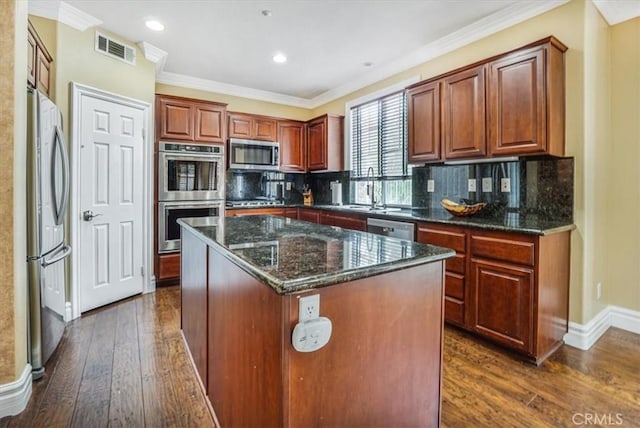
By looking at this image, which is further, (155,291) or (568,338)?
(155,291)

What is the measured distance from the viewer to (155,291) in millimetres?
3766

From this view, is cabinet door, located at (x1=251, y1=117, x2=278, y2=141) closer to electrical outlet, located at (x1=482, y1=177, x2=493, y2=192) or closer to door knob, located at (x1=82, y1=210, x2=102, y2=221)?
door knob, located at (x1=82, y1=210, x2=102, y2=221)

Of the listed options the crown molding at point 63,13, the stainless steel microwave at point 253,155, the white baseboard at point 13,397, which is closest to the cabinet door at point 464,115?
the stainless steel microwave at point 253,155

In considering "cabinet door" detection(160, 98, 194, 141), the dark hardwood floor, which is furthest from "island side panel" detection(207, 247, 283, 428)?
"cabinet door" detection(160, 98, 194, 141)

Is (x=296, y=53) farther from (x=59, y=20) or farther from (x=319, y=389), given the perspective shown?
(x=319, y=389)

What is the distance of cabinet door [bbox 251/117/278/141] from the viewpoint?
4.91 meters

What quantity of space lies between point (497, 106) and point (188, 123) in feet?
11.0

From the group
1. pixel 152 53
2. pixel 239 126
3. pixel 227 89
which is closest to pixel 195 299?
pixel 152 53

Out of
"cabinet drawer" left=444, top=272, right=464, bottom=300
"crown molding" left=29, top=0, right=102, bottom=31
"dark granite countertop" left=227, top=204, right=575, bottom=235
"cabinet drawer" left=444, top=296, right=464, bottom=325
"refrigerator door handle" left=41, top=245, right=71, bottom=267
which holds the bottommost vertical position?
"cabinet drawer" left=444, top=296, right=464, bottom=325

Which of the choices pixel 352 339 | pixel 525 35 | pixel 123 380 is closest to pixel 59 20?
pixel 123 380

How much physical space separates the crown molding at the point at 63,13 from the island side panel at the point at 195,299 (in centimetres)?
222

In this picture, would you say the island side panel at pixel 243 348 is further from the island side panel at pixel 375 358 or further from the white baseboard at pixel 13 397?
the white baseboard at pixel 13 397

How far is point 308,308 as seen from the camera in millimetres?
978

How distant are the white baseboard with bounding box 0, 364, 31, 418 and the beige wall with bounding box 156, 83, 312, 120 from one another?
12.1 ft
